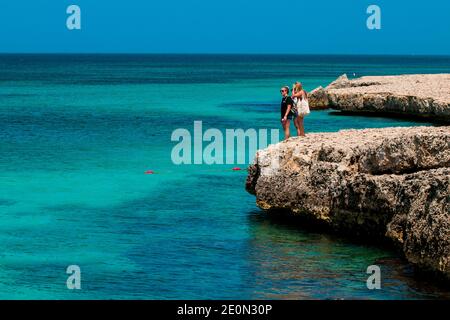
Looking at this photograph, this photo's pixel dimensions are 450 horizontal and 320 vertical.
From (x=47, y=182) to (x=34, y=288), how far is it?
490 inches

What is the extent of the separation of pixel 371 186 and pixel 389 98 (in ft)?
118

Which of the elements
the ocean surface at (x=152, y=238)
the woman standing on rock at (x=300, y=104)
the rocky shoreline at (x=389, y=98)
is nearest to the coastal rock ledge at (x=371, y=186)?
the ocean surface at (x=152, y=238)

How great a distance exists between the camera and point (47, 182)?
1150 inches

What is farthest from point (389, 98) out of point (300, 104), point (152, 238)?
point (152, 238)

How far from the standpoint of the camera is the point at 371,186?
63.6ft

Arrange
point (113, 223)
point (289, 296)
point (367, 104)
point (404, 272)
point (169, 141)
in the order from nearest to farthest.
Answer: point (289, 296)
point (404, 272)
point (113, 223)
point (169, 141)
point (367, 104)

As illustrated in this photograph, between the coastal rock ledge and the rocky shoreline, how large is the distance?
26.7 m

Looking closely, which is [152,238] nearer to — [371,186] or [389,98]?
[371,186]

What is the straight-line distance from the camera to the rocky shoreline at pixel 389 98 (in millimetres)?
49191

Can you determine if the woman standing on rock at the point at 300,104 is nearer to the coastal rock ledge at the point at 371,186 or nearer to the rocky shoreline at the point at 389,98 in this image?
the coastal rock ledge at the point at 371,186

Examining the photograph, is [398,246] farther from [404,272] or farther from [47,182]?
[47,182]

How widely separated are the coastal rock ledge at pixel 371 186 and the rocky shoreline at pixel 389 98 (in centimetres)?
2668

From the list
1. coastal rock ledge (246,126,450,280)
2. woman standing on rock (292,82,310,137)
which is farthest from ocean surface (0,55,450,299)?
woman standing on rock (292,82,310,137)

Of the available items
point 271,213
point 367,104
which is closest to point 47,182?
point 271,213
